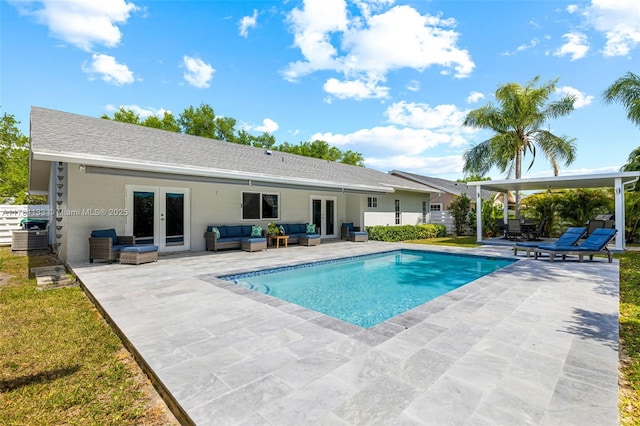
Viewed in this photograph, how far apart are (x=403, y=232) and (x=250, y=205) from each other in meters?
9.61

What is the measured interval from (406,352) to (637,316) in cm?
450

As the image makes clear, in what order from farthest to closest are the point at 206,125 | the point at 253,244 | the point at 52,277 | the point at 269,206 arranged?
the point at 206,125 < the point at 269,206 < the point at 253,244 < the point at 52,277

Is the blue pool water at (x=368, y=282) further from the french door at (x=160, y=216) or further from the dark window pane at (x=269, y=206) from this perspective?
the dark window pane at (x=269, y=206)

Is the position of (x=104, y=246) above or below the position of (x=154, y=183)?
below

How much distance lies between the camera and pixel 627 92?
14.6 m

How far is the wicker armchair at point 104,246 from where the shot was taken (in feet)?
31.1

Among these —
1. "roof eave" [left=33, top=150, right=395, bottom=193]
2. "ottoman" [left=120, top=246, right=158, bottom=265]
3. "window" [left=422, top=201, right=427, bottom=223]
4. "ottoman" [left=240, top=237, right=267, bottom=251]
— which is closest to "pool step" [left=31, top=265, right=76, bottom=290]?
"ottoman" [left=120, top=246, right=158, bottom=265]

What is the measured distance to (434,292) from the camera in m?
7.67

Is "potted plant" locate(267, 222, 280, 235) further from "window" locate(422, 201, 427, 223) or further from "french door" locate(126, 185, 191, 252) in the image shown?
"window" locate(422, 201, 427, 223)

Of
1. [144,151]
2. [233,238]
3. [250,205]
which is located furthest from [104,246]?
[250,205]

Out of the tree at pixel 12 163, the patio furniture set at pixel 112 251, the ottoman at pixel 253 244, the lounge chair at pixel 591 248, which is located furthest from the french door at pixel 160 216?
the tree at pixel 12 163

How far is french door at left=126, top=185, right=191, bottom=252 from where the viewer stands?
11227 millimetres

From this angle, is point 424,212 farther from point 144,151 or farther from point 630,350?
point 630,350

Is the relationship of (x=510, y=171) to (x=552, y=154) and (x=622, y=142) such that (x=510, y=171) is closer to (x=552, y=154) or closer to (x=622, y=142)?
(x=552, y=154)
